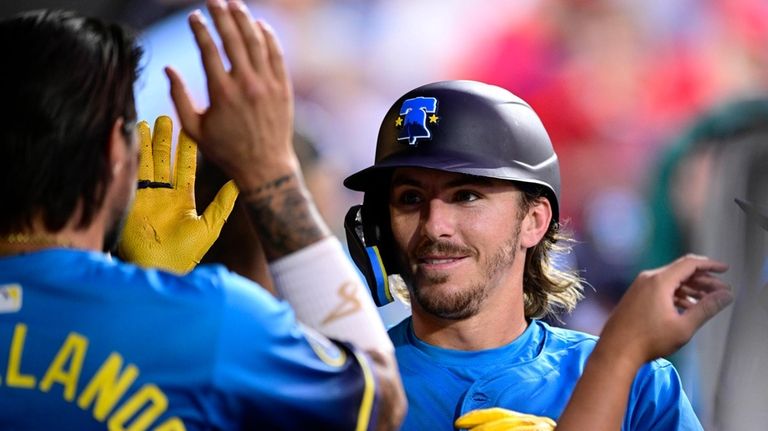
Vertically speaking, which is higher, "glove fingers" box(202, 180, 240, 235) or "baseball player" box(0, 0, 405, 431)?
"baseball player" box(0, 0, 405, 431)

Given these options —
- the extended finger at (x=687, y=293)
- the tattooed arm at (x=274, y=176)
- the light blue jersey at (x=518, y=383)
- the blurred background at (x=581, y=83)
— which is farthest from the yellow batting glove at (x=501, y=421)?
the blurred background at (x=581, y=83)

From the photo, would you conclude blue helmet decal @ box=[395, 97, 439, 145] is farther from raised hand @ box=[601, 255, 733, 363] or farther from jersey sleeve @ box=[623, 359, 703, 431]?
raised hand @ box=[601, 255, 733, 363]

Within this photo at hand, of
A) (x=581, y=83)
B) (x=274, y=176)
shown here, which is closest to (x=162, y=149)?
(x=274, y=176)

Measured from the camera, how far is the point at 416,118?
2.29 m

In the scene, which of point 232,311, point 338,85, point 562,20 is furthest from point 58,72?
point 562,20

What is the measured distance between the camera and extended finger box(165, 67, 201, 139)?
1.31 metres

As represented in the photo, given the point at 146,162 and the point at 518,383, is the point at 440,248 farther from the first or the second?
the point at 146,162

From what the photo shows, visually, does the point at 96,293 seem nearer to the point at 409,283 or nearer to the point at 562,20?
the point at 409,283

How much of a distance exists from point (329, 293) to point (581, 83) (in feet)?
8.85

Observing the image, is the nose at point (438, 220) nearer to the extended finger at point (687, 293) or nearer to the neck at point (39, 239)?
the extended finger at point (687, 293)

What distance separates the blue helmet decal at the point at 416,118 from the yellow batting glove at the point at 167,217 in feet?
1.52

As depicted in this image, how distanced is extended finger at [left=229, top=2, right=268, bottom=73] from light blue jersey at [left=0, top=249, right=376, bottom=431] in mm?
277

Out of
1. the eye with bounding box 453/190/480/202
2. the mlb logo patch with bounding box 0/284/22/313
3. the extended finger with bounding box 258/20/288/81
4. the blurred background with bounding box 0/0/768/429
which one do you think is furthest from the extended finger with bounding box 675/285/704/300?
the blurred background with bounding box 0/0/768/429

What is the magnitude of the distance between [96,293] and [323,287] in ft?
0.95
